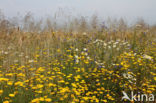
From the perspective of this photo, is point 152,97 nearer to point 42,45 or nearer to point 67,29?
point 42,45

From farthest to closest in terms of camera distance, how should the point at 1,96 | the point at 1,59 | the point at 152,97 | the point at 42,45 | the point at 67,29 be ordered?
the point at 67,29 < the point at 42,45 < the point at 1,59 < the point at 152,97 < the point at 1,96

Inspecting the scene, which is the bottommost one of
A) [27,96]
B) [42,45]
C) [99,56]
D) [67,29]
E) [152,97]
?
[152,97]

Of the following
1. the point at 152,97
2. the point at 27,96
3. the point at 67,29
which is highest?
the point at 67,29

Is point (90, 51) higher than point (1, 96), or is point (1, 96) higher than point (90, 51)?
point (90, 51)

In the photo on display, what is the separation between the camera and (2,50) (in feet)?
14.3

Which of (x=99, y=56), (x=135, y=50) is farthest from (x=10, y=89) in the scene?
(x=135, y=50)

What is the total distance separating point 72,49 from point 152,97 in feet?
8.01

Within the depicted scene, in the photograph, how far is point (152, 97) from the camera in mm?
2908

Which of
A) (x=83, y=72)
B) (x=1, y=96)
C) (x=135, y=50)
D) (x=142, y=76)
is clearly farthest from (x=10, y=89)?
(x=135, y=50)

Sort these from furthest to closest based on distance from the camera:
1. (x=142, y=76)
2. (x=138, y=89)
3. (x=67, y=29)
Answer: (x=67, y=29), (x=142, y=76), (x=138, y=89)

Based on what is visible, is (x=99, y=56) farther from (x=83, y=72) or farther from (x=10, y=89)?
(x=10, y=89)

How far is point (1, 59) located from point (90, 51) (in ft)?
7.56

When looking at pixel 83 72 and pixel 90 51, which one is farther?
pixel 90 51

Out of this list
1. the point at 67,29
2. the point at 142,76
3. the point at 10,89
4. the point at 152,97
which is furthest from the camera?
the point at 67,29
